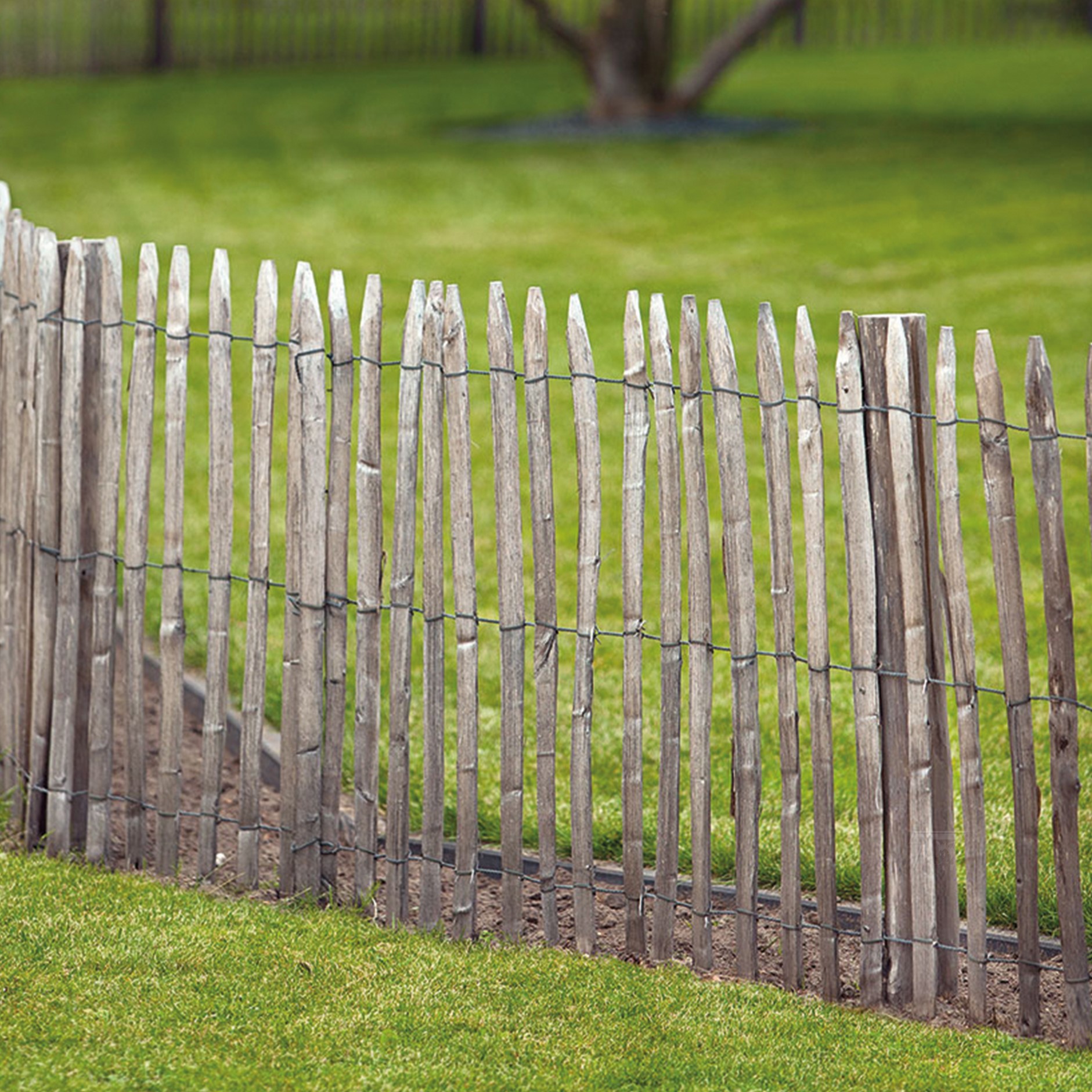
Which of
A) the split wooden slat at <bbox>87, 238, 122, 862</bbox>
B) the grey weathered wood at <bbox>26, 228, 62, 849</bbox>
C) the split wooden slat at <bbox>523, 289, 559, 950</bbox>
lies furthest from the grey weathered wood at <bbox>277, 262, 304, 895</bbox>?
the grey weathered wood at <bbox>26, 228, 62, 849</bbox>

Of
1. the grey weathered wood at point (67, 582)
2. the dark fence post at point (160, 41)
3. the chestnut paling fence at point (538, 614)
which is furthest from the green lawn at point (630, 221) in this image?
the grey weathered wood at point (67, 582)

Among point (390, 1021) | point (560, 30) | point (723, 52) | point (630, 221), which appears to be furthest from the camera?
point (723, 52)

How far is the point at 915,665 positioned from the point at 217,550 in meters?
1.88

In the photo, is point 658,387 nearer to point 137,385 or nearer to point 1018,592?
point 1018,592

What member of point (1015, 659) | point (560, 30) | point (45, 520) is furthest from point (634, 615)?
point (560, 30)

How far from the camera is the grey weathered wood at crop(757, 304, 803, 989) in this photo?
146 inches

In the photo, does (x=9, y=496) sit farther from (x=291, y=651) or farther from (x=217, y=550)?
(x=291, y=651)

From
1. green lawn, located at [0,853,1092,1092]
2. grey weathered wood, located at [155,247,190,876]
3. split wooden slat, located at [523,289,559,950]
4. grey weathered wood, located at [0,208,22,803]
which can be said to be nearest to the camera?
green lawn, located at [0,853,1092,1092]

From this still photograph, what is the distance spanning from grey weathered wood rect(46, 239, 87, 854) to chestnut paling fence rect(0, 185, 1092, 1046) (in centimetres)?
1

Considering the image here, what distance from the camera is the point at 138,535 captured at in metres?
4.41

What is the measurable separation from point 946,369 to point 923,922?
1.34 m

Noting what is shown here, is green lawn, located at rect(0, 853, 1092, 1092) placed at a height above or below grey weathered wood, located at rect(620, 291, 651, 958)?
below

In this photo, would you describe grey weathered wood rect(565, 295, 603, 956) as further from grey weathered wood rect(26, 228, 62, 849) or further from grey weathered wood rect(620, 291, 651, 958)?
grey weathered wood rect(26, 228, 62, 849)

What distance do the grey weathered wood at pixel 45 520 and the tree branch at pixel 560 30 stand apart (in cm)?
1277
